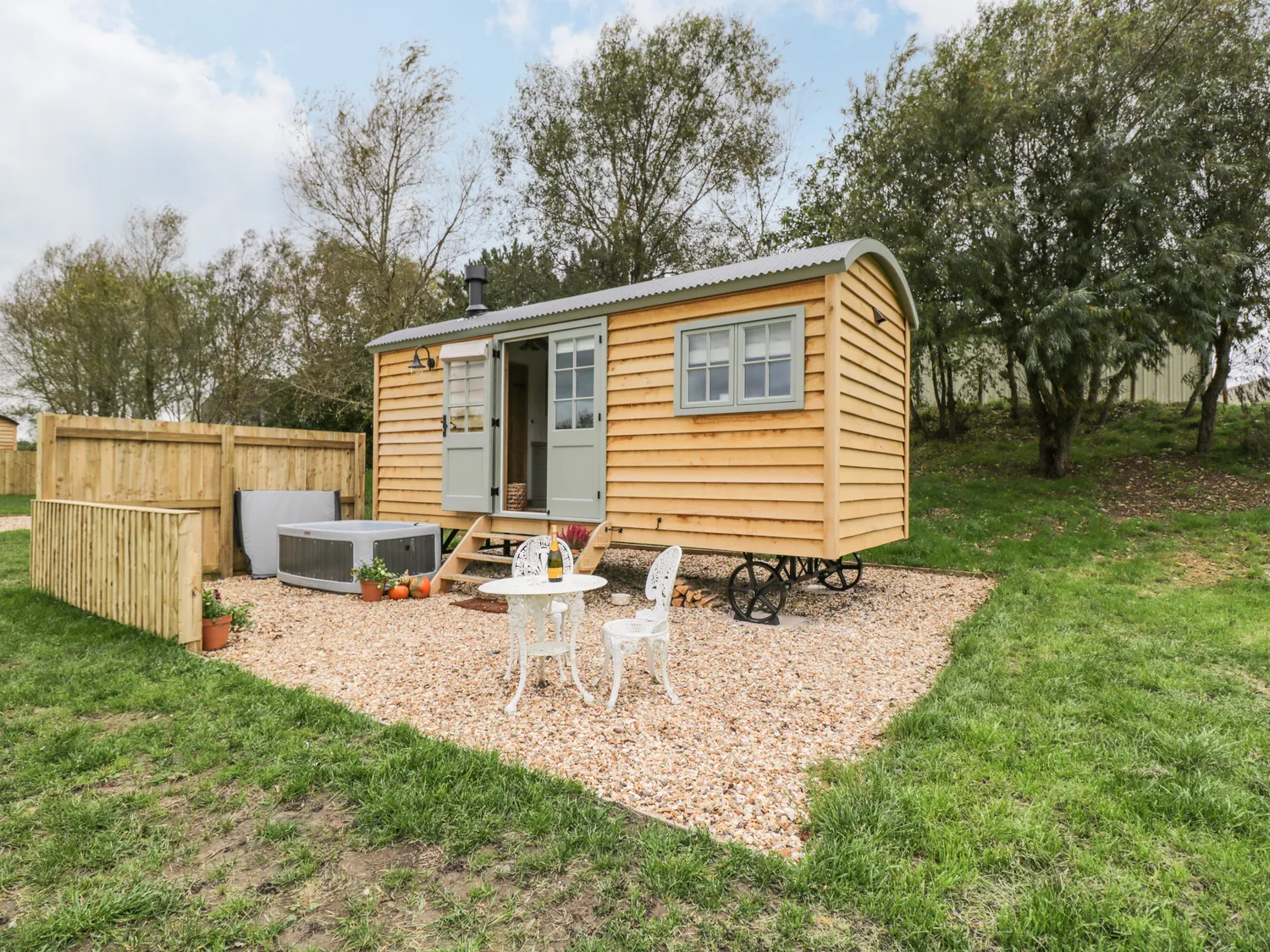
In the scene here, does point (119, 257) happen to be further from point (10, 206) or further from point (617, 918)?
point (617, 918)

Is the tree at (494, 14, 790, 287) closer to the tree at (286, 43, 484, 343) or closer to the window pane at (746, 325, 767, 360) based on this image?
the tree at (286, 43, 484, 343)

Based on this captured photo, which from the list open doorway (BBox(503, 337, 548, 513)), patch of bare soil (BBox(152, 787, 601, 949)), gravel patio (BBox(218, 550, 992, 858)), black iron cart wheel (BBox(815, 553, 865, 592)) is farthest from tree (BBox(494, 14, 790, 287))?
patch of bare soil (BBox(152, 787, 601, 949))

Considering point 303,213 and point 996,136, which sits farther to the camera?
point 303,213

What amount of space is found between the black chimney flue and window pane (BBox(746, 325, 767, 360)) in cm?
419

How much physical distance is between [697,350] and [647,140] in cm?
1091

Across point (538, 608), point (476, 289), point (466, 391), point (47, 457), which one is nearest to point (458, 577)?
point (466, 391)

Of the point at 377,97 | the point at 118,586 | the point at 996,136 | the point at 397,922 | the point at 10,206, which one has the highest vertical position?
the point at 377,97

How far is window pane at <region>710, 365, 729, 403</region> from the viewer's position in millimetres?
5797

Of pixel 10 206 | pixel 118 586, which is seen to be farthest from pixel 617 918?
pixel 10 206

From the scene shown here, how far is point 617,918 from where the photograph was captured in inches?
74.1

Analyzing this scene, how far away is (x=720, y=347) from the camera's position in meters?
5.83

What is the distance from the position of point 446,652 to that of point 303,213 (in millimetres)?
13205

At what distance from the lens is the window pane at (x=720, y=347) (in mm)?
5769

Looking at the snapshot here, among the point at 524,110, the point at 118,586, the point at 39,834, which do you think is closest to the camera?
the point at 39,834
